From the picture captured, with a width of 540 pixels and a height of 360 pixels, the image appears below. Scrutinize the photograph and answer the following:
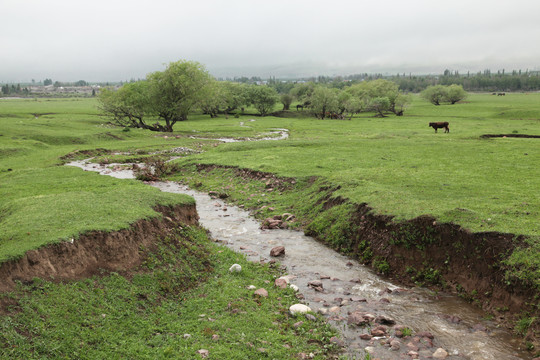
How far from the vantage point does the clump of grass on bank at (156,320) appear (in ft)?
23.7

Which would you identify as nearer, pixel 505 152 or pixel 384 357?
pixel 384 357

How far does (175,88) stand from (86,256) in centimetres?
5347

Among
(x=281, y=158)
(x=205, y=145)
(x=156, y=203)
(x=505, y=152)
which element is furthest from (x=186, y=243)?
(x=205, y=145)

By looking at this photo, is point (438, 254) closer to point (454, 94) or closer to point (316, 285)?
point (316, 285)

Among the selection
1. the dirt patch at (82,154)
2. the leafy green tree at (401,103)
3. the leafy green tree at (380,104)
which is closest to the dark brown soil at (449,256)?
the dirt patch at (82,154)

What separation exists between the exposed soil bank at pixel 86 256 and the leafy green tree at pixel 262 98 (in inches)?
3797

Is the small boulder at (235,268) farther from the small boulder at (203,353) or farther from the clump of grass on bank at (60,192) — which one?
the small boulder at (203,353)

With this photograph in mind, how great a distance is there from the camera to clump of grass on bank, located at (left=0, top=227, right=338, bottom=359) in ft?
23.7

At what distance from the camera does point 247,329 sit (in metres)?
8.84

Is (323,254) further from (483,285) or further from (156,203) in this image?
(156,203)

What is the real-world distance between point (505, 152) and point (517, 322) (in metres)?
23.3

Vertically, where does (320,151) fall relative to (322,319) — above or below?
above

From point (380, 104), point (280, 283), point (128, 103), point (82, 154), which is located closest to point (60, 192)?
point (280, 283)

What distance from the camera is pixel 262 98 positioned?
106 meters
